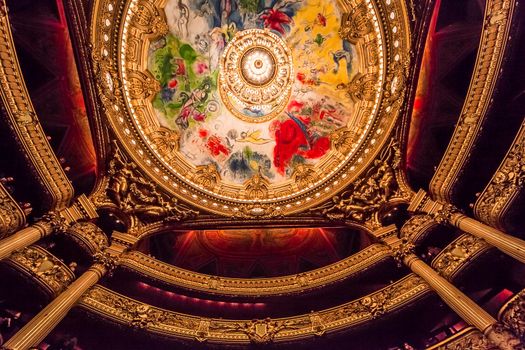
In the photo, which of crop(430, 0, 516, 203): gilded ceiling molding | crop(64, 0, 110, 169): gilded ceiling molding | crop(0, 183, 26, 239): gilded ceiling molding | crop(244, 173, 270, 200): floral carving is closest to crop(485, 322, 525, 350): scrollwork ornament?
crop(430, 0, 516, 203): gilded ceiling molding

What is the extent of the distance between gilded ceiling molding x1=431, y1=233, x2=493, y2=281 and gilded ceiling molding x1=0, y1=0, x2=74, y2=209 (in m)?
9.63

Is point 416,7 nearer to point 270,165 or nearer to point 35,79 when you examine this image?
point 270,165

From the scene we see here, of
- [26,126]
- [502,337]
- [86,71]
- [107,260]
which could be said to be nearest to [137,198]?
[107,260]

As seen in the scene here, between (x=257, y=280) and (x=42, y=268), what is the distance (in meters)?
6.16

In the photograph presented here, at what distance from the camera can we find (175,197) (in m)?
12.5

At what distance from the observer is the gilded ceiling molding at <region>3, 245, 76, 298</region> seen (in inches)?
305

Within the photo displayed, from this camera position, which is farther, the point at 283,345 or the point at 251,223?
the point at 251,223

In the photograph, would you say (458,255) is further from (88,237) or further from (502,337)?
(88,237)

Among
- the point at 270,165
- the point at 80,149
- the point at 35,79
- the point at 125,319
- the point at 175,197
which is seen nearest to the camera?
the point at 125,319

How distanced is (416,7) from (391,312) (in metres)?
8.31

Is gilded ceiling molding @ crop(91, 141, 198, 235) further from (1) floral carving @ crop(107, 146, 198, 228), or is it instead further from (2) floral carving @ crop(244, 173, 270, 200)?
(2) floral carving @ crop(244, 173, 270, 200)

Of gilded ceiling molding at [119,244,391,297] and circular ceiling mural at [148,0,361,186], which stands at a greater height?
circular ceiling mural at [148,0,361,186]

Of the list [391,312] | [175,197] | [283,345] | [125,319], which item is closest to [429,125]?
[391,312]

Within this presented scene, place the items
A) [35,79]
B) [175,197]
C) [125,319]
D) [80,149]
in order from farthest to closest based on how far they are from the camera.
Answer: [175,197] → [80,149] → [35,79] → [125,319]
